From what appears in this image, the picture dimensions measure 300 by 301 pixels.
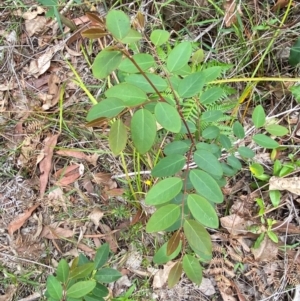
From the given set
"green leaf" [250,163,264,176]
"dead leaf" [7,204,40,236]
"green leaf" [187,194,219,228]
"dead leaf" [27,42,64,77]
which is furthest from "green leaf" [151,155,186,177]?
"dead leaf" [27,42,64,77]

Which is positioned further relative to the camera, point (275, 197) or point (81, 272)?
point (275, 197)

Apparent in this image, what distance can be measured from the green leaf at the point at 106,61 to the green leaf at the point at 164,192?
17.0 inches

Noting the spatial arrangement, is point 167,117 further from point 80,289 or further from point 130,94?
point 80,289

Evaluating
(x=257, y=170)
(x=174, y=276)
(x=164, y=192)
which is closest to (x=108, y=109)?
(x=164, y=192)

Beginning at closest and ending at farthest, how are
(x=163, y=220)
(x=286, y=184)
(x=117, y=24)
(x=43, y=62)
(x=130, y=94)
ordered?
(x=117, y=24) → (x=130, y=94) → (x=163, y=220) → (x=286, y=184) → (x=43, y=62)

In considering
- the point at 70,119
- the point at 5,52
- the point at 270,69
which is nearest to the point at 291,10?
the point at 270,69

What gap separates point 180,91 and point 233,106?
2.46 ft

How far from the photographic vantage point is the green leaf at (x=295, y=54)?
6.85 feet

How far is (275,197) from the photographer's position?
6.85ft

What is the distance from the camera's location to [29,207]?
7.82 ft

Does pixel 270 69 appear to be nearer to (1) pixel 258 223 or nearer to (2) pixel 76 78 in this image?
(1) pixel 258 223

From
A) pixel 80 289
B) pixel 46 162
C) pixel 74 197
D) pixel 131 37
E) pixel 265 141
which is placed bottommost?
pixel 74 197

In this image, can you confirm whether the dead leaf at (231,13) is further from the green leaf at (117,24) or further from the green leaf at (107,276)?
the green leaf at (107,276)

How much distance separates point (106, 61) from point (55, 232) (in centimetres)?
146
